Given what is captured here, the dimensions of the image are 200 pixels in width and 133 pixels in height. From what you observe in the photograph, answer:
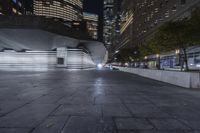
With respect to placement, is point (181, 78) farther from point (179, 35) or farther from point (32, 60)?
point (32, 60)

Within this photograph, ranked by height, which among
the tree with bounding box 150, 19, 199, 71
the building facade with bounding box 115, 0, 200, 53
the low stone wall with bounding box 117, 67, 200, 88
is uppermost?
the building facade with bounding box 115, 0, 200, 53

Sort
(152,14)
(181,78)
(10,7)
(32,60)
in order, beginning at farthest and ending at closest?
(10,7) < (152,14) < (32,60) < (181,78)

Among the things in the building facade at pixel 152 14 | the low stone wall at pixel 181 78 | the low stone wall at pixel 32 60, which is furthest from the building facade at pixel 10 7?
the low stone wall at pixel 181 78

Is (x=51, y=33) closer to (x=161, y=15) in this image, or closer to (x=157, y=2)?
(x=161, y=15)

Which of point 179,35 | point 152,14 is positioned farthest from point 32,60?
point 152,14

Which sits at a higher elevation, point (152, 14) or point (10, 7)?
point (10, 7)

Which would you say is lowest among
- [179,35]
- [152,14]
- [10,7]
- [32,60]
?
[32,60]

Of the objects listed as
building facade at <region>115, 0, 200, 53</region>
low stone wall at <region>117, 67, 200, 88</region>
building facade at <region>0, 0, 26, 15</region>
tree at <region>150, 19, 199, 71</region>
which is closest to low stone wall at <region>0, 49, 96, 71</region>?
tree at <region>150, 19, 199, 71</region>

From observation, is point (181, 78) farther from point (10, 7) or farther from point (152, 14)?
point (10, 7)

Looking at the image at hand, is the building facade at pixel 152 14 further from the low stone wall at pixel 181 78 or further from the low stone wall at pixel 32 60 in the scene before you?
the low stone wall at pixel 181 78

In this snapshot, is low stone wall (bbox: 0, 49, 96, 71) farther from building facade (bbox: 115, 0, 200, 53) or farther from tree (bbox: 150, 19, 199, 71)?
building facade (bbox: 115, 0, 200, 53)

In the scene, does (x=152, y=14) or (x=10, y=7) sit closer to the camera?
(x=152, y=14)

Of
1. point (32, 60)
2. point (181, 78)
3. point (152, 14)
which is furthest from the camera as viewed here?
point (152, 14)

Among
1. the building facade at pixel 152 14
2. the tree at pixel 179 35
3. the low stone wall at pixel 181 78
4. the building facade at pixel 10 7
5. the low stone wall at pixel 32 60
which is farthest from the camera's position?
the building facade at pixel 10 7
